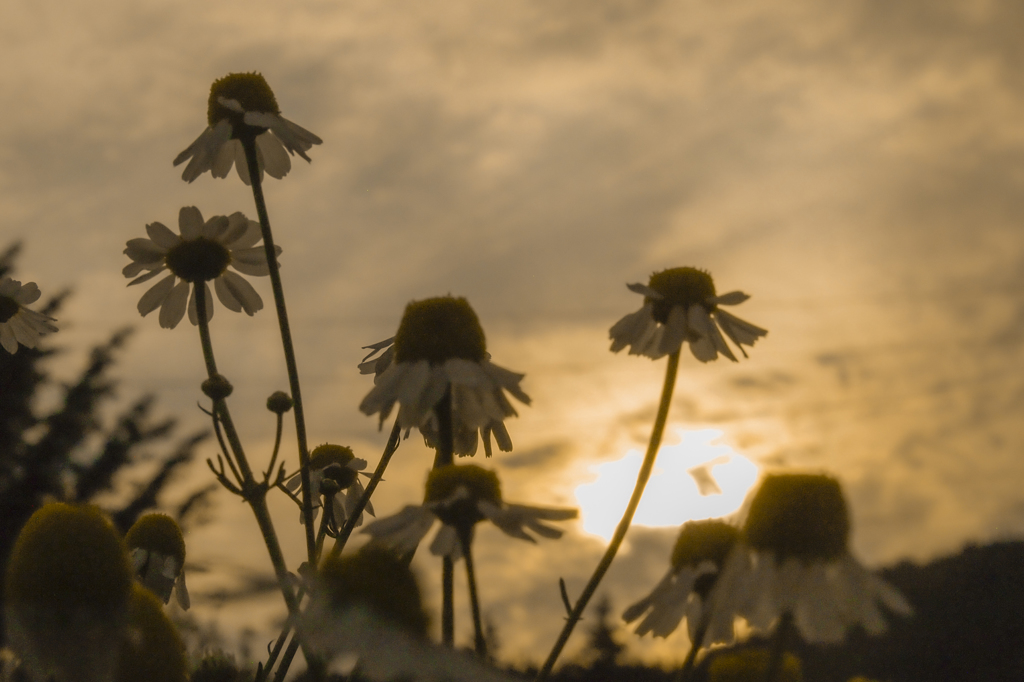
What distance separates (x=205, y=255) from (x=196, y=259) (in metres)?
0.02

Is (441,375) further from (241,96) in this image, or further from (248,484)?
(241,96)

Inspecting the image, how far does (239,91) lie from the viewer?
2.33 metres

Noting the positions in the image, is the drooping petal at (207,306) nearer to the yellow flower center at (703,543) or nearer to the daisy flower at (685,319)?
the daisy flower at (685,319)

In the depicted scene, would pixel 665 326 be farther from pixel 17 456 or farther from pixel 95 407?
pixel 95 407

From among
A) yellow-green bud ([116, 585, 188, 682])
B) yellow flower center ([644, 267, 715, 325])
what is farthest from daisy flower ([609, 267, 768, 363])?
yellow-green bud ([116, 585, 188, 682])

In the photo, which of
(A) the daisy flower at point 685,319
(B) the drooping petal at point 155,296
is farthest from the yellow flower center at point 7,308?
(A) the daisy flower at point 685,319

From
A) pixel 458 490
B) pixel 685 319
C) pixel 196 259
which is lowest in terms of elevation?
pixel 458 490

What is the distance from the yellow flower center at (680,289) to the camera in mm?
2252

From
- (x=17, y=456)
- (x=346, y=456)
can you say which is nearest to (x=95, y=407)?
(x=17, y=456)

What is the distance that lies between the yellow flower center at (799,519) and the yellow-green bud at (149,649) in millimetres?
817

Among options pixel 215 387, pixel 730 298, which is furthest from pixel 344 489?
pixel 730 298

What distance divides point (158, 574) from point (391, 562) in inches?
51.8

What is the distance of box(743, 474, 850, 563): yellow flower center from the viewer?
1372 mm

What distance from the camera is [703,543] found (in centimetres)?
170
